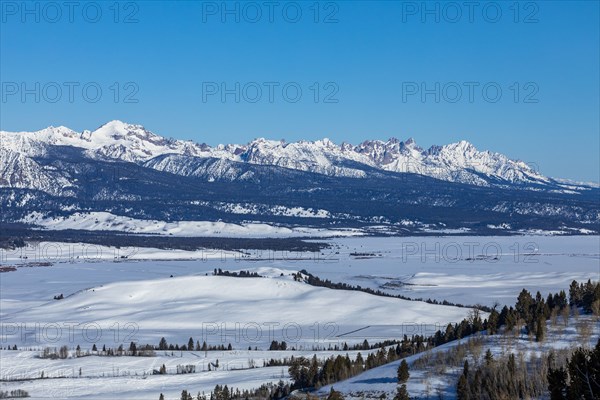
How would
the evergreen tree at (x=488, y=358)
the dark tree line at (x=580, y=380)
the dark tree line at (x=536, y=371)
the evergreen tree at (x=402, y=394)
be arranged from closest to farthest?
the dark tree line at (x=580, y=380)
the dark tree line at (x=536, y=371)
the evergreen tree at (x=402, y=394)
the evergreen tree at (x=488, y=358)

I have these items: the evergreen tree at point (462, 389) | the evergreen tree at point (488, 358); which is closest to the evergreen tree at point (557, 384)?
the evergreen tree at point (462, 389)

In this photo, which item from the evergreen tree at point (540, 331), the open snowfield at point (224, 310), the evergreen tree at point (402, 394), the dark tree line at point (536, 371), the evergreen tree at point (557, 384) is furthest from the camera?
the open snowfield at point (224, 310)

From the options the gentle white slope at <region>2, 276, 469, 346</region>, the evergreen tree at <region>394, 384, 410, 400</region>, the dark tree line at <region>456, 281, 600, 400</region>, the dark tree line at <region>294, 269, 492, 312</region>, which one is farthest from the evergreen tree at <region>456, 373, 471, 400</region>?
the dark tree line at <region>294, 269, 492, 312</region>

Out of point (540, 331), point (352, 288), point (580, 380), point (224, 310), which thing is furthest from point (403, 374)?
point (352, 288)

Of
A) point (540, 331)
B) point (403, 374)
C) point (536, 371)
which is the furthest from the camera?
point (540, 331)

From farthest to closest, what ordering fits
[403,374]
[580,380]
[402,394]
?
[403,374], [402,394], [580,380]

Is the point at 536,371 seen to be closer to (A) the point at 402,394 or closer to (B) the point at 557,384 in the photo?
(A) the point at 402,394

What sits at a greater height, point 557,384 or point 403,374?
point 557,384

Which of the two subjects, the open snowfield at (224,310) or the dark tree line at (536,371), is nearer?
the dark tree line at (536,371)

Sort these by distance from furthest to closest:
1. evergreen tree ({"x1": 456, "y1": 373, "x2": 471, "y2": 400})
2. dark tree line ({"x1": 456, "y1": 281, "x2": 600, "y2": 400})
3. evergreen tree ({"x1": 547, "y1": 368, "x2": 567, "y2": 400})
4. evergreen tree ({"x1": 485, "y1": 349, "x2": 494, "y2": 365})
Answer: evergreen tree ({"x1": 485, "y1": 349, "x2": 494, "y2": 365}) → evergreen tree ({"x1": 456, "y1": 373, "x2": 471, "y2": 400}) → evergreen tree ({"x1": 547, "y1": 368, "x2": 567, "y2": 400}) → dark tree line ({"x1": 456, "y1": 281, "x2": 600, "y2": 400})

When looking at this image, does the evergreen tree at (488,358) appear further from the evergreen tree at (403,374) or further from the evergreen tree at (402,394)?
the evergreen tree at (402,394)

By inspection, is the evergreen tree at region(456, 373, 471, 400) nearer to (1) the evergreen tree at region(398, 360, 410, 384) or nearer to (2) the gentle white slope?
(1) the evergreen tree at region(398, 360, 410, 384)

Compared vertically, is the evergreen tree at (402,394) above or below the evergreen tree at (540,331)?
below
